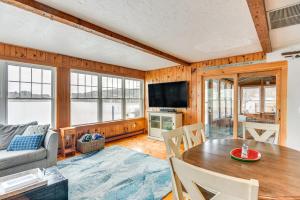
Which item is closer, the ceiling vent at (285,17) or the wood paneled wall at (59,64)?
the ceiling vent at (285,17)

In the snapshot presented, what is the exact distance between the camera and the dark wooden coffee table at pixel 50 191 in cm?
161

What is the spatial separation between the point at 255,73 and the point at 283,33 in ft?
4.37

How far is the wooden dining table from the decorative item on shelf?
2979 mm

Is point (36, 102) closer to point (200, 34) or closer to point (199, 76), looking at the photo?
point (200, 34)

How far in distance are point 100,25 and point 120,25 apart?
31 centimetres

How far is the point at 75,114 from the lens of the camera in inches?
173

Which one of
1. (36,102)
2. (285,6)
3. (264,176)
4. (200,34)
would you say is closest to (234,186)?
(264,176)

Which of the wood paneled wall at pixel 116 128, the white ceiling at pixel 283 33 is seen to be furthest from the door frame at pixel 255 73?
the wood paneled wall at pixel 116 128

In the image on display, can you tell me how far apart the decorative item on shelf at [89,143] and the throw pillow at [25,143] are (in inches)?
44.9

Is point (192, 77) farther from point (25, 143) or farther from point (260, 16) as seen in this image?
point (25, 143)

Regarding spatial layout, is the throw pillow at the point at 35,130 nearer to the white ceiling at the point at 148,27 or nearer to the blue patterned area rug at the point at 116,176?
the blue patterned area rug at the point at 116,176

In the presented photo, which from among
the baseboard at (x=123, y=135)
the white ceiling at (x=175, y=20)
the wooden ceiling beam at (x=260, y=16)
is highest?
the white ceiling at (x=175, y=20)

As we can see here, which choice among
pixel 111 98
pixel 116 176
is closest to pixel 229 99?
pixel 116 176

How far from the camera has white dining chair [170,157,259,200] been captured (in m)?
0.64
